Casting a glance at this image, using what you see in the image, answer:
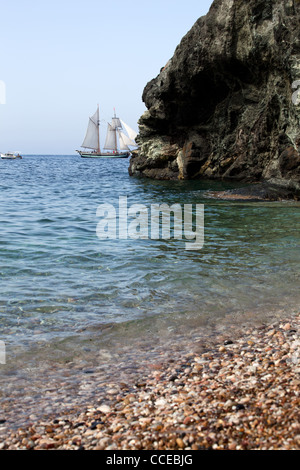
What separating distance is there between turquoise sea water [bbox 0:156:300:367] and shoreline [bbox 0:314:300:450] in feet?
5.20

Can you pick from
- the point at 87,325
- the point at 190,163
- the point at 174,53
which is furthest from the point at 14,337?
the point at 174,53

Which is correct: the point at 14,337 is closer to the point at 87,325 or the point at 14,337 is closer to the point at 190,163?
the point at 87,325

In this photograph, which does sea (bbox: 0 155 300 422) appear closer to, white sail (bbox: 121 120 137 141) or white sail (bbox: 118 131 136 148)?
white sail (bbox: 121 120 137 141)

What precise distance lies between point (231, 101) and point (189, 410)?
3954 centimetres

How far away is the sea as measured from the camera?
21.6 ft

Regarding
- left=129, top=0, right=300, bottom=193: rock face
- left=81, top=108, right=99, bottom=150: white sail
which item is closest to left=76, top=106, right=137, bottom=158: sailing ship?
left=81, top=108, right=99, bottom=150: white sail

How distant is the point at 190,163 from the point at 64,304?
117 ft

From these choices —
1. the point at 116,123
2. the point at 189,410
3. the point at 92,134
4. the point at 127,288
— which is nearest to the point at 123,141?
the point at 116,123

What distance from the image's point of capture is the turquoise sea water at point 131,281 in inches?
283

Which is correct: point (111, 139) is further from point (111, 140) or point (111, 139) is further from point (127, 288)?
point (127, 288)

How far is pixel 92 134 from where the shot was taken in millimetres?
134750

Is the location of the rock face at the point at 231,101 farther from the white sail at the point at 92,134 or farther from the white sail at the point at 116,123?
the white sail at the point at 116,123

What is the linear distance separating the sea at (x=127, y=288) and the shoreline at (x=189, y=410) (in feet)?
3.28
